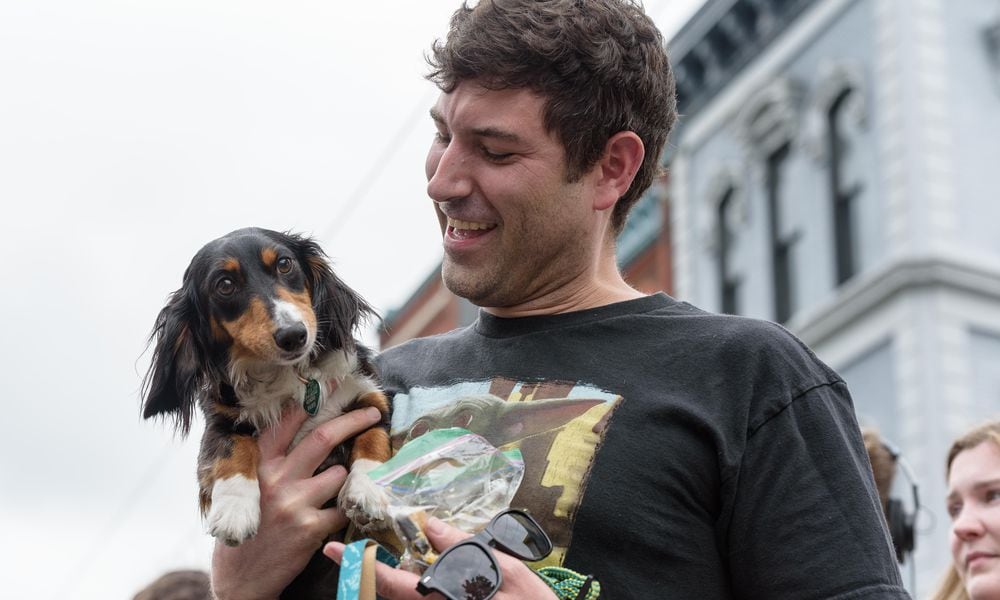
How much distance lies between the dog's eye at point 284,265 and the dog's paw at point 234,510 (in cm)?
53

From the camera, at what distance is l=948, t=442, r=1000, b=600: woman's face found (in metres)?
4.47

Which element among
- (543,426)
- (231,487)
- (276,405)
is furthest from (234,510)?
(543,426)

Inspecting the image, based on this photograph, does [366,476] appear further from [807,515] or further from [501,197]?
[807,515]

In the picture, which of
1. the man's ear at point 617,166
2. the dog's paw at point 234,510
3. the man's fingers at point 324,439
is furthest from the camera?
the man's ear at point 617,166

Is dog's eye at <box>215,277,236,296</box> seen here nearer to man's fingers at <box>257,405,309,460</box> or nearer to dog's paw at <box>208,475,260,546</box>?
man's fingers at <box>257,405,309,460</box>

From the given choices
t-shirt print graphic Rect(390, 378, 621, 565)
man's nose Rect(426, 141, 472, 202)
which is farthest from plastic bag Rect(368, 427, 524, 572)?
man's nose Rect(426, 141, 472, 202)

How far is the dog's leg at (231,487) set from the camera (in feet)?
10.2

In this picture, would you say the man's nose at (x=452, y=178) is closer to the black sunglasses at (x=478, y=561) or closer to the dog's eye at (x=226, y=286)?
the dog's eye at (x=226, y=286)

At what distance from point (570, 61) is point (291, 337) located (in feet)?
2.87

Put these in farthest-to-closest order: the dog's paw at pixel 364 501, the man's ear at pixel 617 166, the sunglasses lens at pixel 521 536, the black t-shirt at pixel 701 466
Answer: the man's ear at pixel 617 166 → the dog's paw at pixel 364 501 → the black t-shirt at pixel 701 466 → the sunglasses lens at pixel 521 536

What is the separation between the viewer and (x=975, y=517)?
4.54m

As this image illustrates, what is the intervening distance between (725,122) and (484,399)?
17069mm

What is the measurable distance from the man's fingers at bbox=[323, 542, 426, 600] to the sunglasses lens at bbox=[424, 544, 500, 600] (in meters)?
0.05

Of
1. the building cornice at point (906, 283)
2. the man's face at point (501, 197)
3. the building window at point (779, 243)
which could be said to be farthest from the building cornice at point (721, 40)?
the man's face at point (501, 197)
